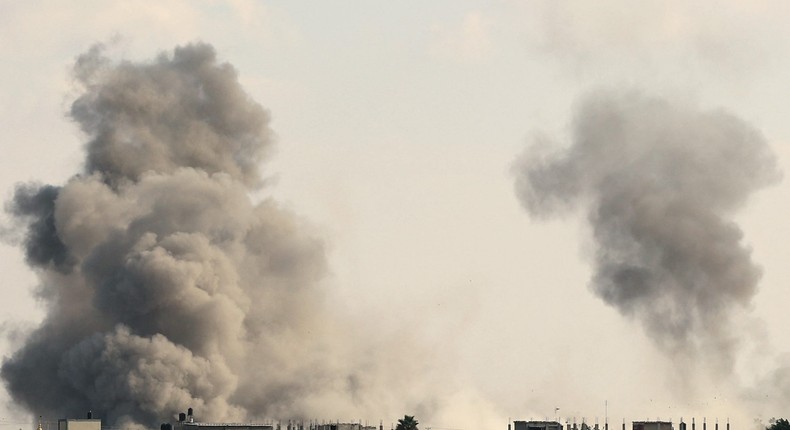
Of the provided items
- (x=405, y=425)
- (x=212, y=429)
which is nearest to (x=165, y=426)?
(x=212, y=429)

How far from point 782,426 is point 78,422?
260ft

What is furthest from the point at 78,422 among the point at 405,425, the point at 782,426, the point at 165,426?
the point at 782,426

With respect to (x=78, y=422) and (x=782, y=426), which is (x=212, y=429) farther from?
(x=782, y=426)

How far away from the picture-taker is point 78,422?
198m

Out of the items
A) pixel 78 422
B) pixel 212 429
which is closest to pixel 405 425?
pixel 212 429

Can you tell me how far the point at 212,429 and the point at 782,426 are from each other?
6422 centimetres

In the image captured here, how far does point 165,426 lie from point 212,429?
6157 mm

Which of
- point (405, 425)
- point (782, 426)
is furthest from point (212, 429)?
point (782, 426)

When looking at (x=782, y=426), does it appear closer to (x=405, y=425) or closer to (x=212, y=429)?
(x=405, y=425)

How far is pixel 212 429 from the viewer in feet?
653

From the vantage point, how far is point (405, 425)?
197750 mm

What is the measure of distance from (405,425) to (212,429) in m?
22.2

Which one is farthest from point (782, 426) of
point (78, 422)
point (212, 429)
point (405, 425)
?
point (78, 422)

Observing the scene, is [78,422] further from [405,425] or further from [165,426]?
[405,425]
